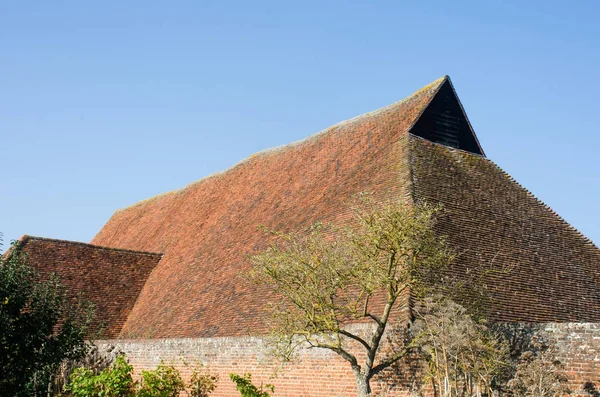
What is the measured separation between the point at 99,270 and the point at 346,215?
46.9 ft

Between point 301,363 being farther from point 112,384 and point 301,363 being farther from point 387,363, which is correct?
point 112,384

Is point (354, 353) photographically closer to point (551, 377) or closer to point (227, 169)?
point (551, 377)

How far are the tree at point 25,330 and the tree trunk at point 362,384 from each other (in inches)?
227

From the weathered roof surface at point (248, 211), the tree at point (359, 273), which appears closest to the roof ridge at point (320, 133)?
the weathered roof surface at point (248, 211)

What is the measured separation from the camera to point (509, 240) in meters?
17.7

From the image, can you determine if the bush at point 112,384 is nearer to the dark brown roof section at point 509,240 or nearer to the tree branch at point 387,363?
the tree branch at point 387,363

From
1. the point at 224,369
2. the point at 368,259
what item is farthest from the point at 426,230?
the point at 224,369

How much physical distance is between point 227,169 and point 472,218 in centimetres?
1551

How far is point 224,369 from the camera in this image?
637 inches

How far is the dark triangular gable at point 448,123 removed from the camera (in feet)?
69.1

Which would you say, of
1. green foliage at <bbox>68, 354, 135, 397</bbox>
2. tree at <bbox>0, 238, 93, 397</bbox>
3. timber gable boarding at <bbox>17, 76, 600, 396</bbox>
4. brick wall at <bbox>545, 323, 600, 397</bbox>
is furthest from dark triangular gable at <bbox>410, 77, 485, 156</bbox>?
green foliage at <bbox>68, 354, 135, 397</bbox>

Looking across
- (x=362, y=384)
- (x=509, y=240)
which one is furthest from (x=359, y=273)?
(x=509, y=240)

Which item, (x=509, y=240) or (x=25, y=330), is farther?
(x=509, y=240)

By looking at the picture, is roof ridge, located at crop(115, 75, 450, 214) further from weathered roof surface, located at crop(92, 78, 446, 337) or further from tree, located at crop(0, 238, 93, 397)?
tree, located at crop(0, 238, 93, 397)
